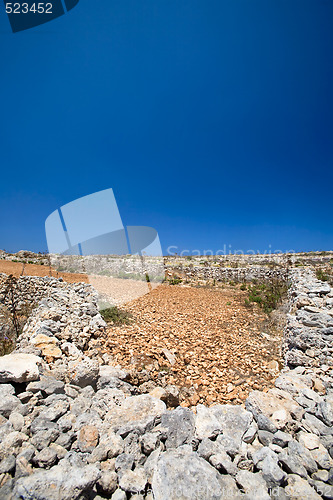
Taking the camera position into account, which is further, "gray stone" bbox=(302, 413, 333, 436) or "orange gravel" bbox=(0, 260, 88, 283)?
"orange gravel" bbox=(0, 260, 88, 283)

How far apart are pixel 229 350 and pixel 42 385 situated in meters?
4.79

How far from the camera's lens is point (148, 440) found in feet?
8.02

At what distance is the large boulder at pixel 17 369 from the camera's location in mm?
2924

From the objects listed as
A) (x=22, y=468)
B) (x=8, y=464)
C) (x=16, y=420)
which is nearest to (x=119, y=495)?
(x=22, y=468)

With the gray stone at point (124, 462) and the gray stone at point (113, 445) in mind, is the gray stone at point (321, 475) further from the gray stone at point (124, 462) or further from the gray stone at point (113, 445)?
the gray stone at point (113, 445)

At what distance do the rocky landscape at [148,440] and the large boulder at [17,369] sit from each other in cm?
1

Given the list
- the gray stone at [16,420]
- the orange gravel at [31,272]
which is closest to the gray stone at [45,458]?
the gray stone at [16,420]

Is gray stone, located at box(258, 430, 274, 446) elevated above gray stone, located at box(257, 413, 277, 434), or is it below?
below

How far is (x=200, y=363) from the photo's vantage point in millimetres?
5469

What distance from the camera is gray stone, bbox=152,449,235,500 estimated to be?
1.94 m

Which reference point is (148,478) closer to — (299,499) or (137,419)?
(137,419)

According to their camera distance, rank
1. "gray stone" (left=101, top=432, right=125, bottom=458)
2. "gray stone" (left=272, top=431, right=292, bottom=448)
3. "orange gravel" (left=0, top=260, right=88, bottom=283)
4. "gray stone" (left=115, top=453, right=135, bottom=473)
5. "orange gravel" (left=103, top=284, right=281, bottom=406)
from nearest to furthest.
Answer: "gray stone" (left=115, top=453, right=135, bottom=473)
"gray stone" (left=101, top=432, right=125, bottom=458)
"gray stone" (left=272, top=431, right=292, bottom=448)
"orange gravel" (left=103, top=284, right=281, bottom=406)
"orange gravel" (left=0, top=260, right=88, bottom=283)

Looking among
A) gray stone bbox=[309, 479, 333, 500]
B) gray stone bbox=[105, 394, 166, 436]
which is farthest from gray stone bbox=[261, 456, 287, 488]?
gray stone bbox=[105, 394, 166, 436]

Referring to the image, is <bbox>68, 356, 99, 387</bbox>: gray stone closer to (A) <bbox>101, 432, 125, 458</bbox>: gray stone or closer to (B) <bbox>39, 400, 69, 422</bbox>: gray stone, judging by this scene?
(B) <bbox>39, 400, 69, 422</bbox>: gray stone
